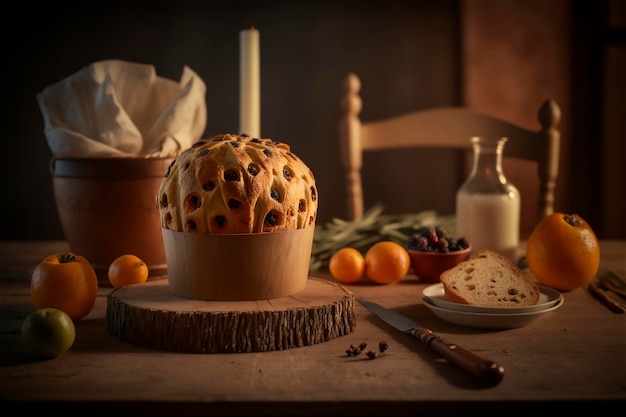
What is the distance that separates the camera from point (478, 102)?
322 cm

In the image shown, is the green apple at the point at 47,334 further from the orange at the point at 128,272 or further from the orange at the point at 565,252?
the orange at the point at 565,252

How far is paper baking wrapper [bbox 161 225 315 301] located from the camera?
4.11 ft

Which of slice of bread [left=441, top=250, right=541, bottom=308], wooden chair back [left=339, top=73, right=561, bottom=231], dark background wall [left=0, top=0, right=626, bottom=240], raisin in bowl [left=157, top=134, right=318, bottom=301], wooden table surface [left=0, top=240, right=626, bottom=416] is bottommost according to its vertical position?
wooden table surface [left=0, top=240, right=626, bottom=416]

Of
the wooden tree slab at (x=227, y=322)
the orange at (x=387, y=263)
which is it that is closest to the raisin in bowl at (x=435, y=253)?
the orange at (x=387, y=263)

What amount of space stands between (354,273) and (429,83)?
179 cm

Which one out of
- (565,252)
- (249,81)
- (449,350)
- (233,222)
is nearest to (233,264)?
(233,222)

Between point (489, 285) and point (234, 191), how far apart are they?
59 cm

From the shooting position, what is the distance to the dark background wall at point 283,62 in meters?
3.12

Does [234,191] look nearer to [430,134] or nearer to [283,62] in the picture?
[430,134]

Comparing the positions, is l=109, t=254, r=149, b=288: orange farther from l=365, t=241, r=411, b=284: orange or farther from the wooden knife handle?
the wooden knife handle

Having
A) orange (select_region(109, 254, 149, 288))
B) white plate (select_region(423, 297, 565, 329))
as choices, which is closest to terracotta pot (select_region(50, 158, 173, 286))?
orange (select_region(109, 254, 149, 288))

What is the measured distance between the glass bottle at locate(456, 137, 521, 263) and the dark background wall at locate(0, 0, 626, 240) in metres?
1.39

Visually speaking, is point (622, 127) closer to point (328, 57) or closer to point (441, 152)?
point (441, 152)

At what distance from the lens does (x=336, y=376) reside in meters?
1.04
